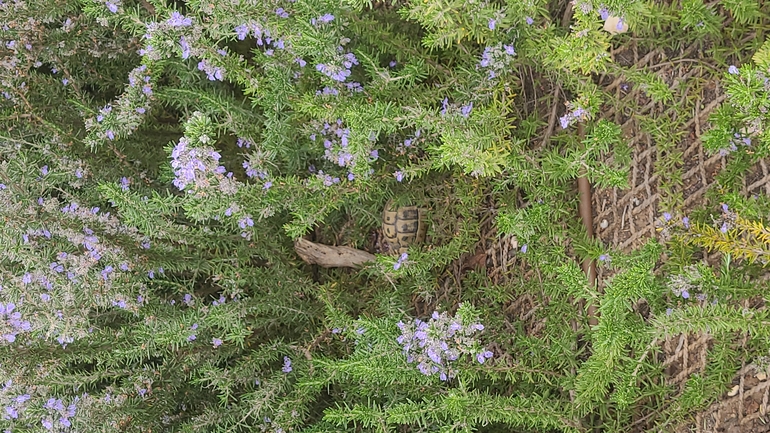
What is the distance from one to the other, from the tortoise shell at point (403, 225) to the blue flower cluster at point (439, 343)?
0.78 metres

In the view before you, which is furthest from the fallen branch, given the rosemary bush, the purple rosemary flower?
the purple rosemary flower

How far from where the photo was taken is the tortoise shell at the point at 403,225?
10.1 feet

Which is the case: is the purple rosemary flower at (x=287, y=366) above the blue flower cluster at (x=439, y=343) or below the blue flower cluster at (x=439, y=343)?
below

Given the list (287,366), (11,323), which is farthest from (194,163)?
(287,366)

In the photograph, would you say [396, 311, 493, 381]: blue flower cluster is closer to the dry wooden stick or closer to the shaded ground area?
the dry wooden stick

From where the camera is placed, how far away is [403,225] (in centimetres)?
306

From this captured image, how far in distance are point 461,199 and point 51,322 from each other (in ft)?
5.79

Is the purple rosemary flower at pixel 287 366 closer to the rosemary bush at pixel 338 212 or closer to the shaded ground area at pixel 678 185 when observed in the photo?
the rosemary bush at pixel 338 212

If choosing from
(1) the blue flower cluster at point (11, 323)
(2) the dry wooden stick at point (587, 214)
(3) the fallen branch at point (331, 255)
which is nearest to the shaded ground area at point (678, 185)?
(2) the dry wooden stick at point (587, 214)

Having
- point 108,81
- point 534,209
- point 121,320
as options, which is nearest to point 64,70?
point 108,81

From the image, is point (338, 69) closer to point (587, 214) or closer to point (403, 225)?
point (403, 225)

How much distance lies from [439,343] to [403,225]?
0.98 m

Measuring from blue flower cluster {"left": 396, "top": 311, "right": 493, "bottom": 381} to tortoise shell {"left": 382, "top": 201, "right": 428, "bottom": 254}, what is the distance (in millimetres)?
781

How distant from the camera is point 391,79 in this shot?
2250mm
